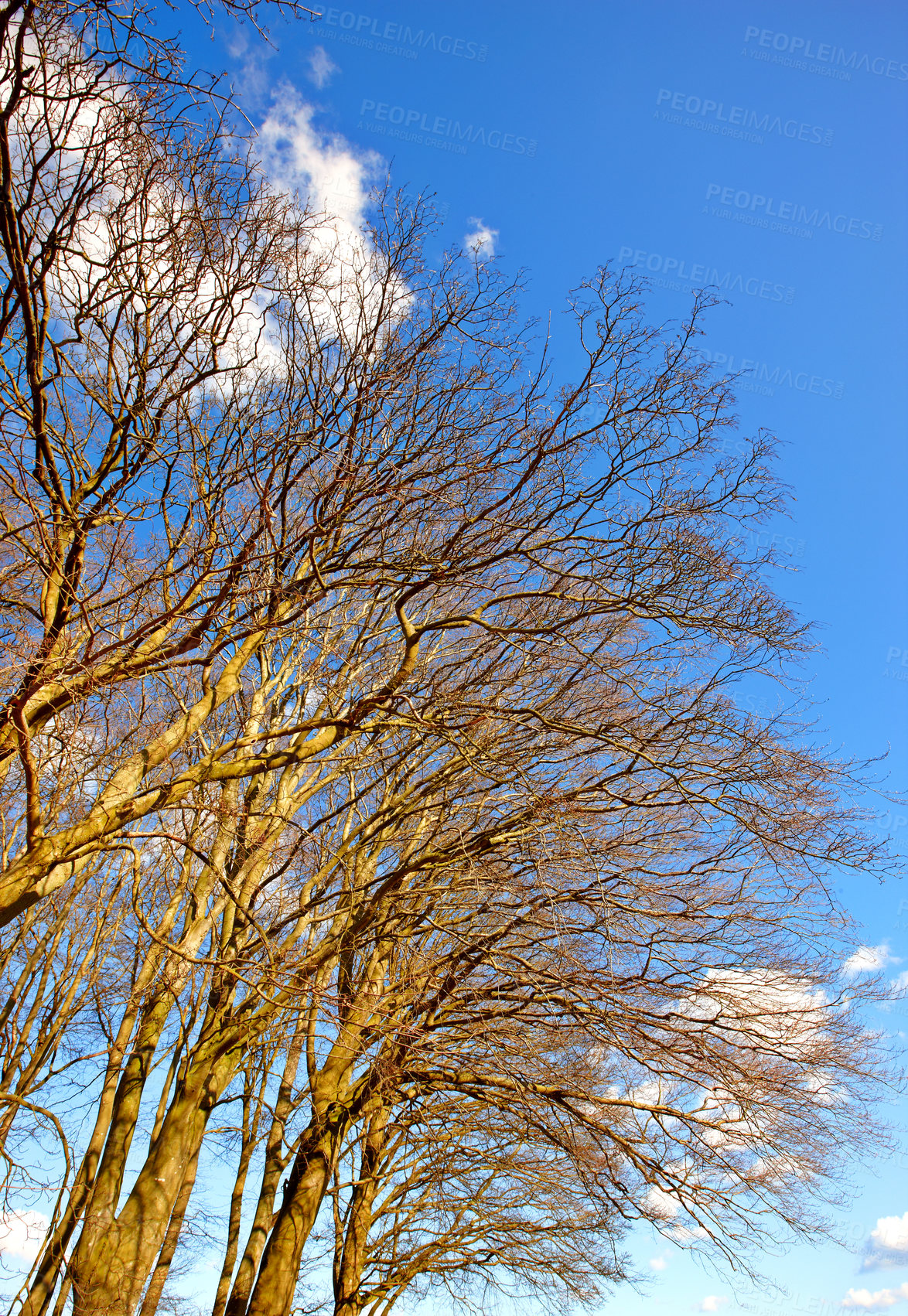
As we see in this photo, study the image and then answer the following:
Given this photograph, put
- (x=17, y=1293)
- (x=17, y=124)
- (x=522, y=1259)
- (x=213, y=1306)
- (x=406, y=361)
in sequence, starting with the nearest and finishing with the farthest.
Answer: (x=17, y=124)
(x=406, y=361)
(x=17, y=1293)
(x=213, y=1306)
(x=522, y=1259)

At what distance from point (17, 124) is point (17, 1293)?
8.95 m

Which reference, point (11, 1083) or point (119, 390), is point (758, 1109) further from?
point (11, 1083)

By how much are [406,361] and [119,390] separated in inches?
71.0

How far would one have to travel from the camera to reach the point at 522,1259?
973 centimetres

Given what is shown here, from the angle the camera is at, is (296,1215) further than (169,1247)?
No

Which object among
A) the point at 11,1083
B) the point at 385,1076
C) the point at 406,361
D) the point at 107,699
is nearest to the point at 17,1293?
the point at 11,1083

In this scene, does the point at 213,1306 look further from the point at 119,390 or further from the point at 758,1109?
the point at 119,390

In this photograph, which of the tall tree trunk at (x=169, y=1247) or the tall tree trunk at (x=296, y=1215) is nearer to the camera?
the tall tree trunk at (x=296, y=1215)

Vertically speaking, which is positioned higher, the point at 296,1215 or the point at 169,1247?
the point at 296,1215

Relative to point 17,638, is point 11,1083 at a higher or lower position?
lower

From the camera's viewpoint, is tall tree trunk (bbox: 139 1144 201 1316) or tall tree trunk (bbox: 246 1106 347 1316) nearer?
tall tree trunk (bbox: 246 1106 347 1316)

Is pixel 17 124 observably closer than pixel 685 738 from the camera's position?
Yes

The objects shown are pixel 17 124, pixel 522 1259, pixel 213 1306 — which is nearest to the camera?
pixel 17 124

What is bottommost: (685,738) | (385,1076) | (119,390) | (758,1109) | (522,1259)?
(522,1259)
